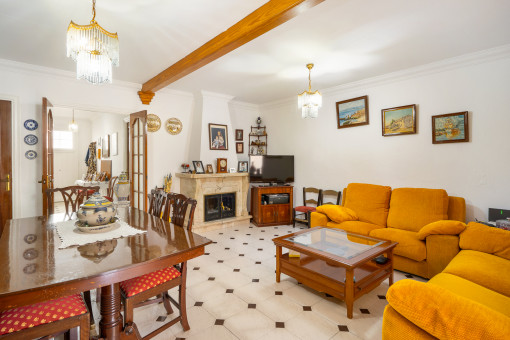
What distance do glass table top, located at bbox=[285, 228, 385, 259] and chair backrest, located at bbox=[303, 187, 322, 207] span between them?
172cm

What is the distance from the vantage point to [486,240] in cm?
239

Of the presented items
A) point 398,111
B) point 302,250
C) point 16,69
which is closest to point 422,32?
point 398,111

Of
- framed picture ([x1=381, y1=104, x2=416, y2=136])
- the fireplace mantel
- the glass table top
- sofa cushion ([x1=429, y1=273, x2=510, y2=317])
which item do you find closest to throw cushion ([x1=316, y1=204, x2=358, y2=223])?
the glass table top

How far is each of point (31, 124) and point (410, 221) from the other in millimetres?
5385

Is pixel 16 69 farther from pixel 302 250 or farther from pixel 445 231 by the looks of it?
pixel 445 231

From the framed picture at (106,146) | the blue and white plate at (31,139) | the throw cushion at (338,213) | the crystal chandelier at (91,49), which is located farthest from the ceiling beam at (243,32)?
the framed picture at (106,146)

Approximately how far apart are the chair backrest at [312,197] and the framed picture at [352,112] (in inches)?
51.0

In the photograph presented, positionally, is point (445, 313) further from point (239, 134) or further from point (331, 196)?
point (239, 134)

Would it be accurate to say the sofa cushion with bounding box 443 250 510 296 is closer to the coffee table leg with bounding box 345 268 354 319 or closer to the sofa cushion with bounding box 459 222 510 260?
the sofa cushion with bounding box 459 222 510 260

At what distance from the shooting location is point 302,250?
8.02 feet

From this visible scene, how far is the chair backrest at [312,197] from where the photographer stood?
482cm

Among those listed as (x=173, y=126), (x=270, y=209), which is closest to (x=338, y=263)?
(x=270, y=209)

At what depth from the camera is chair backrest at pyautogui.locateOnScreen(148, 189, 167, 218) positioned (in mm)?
2433

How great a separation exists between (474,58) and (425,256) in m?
2.56
